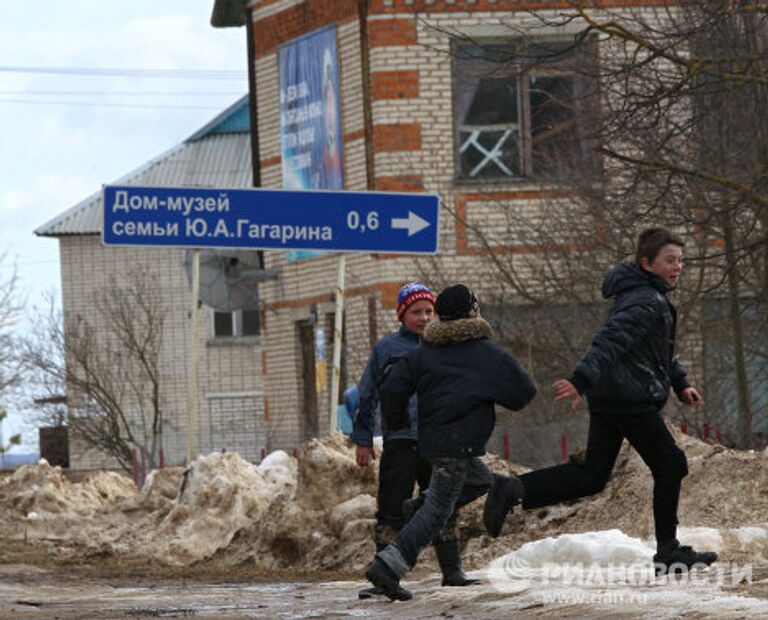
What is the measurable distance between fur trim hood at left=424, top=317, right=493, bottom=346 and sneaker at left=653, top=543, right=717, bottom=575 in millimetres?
1360

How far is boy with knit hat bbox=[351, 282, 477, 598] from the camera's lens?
40.0 feet

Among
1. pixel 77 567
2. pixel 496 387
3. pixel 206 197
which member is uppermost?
pixel 206 197

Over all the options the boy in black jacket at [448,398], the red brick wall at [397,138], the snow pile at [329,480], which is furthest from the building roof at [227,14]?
the boy in black jacket at [448,398]

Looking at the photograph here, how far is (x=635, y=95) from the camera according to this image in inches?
648

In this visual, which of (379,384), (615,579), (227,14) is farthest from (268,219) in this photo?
(227,14)

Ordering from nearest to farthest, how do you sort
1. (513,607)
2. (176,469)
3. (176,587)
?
(513,607) → (176,587) → (176,469)

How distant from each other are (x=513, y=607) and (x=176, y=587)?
15.1ft

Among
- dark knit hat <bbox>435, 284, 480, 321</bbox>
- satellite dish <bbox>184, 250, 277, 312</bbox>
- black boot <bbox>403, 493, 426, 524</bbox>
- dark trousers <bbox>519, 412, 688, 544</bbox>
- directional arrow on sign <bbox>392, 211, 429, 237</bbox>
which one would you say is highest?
satellite dish <bbox>184, 250, 277, 312</bbox>

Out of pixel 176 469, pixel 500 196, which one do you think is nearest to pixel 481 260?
pixel 500 196

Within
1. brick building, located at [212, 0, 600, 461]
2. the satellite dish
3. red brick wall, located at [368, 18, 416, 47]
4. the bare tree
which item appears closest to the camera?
brick building, located at [212, 0, 600, 461]

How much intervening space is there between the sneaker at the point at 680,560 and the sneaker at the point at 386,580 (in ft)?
4.11

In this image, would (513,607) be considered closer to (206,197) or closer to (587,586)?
(587,586)

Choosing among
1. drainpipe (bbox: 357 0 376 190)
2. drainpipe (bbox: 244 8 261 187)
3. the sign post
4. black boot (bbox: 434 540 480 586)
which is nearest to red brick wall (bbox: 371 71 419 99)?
drainpipe (bbox: 357 0 376 190)

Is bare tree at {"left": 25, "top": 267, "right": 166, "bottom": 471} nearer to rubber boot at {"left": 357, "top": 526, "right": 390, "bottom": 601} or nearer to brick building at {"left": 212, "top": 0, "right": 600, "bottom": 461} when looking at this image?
brick building at {"left": 212, "top": 0, "right": 600, "bottom": 461}
